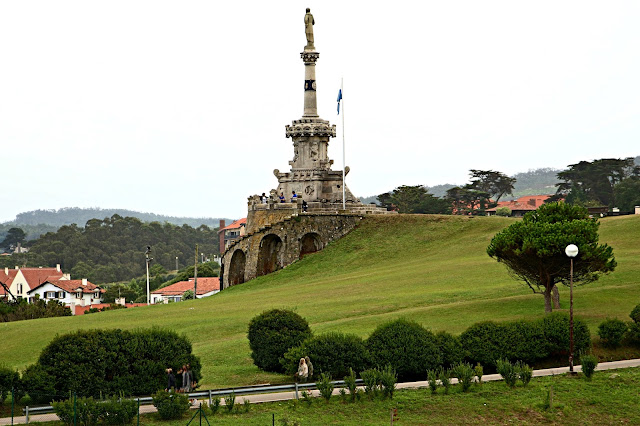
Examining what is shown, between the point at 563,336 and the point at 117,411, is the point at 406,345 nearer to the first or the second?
the point at 563,336

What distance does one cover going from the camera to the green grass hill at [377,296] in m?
43.8

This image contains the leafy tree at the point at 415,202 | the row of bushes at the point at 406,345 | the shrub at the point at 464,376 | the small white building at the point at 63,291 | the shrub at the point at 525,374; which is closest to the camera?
the shrub at the point at 464,376

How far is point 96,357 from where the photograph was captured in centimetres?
3169

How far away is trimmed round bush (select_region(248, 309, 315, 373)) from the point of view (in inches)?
1451

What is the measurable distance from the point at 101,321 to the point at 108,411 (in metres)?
27.6

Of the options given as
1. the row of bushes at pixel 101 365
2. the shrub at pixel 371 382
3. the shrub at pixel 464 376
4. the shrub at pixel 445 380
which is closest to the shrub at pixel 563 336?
the shrub at pixel 464 376

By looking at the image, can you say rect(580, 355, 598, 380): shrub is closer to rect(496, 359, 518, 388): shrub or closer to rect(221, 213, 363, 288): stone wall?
rect(496, 359, 518, 388): shrub

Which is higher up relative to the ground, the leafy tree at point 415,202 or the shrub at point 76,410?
the leafy tree at point 415,202

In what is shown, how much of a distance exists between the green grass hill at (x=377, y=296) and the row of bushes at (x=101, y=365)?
2.86 m

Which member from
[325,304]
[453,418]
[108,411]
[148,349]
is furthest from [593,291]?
[108,411]

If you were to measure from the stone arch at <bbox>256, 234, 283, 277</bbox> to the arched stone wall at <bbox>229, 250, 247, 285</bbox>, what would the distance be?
383cm

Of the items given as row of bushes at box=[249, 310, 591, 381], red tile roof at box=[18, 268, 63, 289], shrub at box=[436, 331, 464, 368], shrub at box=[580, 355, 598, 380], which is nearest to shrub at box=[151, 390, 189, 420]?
row of bushes at box=[249, 310, 591, 381]

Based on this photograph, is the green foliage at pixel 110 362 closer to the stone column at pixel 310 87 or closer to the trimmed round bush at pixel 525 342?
the trimmed round bush at pixel 525 342

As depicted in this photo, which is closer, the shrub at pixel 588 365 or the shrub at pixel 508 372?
the shrub at pixel 508 372
